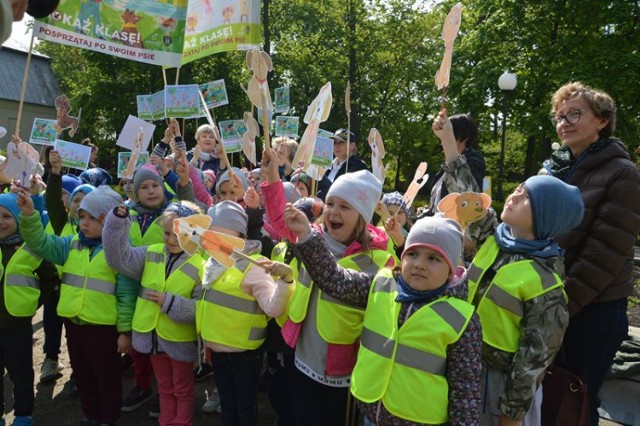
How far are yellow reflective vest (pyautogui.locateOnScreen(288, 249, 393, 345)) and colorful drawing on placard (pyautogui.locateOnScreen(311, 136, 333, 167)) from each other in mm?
1910

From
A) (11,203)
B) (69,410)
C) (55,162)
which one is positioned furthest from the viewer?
(55,162)

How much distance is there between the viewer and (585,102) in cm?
277

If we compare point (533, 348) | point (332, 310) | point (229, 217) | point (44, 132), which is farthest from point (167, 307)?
point (44, 132)

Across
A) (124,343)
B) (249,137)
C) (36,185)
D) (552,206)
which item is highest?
(249,137)

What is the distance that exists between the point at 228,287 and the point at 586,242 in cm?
200

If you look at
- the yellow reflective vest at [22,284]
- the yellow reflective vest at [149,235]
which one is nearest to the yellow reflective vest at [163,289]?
the yellow reflective vest at [149,235]

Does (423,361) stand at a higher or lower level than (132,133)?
lower

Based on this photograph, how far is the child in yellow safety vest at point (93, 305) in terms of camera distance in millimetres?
3564

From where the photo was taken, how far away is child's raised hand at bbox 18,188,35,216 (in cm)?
354

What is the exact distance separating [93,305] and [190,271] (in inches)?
29.1

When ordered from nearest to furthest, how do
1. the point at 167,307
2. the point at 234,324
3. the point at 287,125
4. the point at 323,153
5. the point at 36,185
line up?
the point at 234,324
the point at 167,307
the point at 36,185
the point at 323,153
the point at 287,125

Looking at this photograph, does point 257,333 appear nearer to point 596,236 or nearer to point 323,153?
point 596,236

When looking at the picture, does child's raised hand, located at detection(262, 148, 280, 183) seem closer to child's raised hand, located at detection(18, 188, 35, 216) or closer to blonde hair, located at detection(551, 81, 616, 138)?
blonde hair, located at detection(551, 81, 616, 138)

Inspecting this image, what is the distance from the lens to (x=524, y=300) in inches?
93.9
